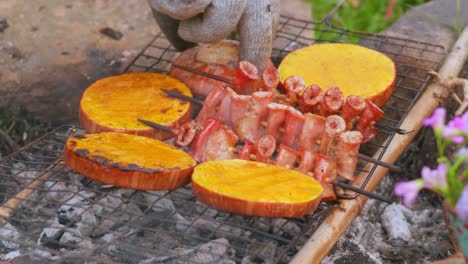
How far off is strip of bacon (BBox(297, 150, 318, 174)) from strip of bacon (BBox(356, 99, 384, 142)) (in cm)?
30

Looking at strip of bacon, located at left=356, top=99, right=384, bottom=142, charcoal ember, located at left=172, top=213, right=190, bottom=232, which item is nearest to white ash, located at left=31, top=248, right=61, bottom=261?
charcoal ember, located at left=172, top=213, right=190, bottom=232

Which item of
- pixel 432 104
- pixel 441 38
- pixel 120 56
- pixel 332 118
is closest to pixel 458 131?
pixel 332 118

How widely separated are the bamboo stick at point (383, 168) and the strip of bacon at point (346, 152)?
0.41 feet

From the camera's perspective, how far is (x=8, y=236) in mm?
2916

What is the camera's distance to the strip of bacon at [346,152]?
272cm

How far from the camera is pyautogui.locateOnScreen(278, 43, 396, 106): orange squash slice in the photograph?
3256 mm

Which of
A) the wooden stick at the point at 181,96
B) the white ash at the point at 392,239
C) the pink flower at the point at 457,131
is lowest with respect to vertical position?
the white ash at the point at 392,239

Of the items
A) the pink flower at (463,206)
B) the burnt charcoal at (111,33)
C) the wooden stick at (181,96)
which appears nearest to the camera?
the pink flower at (463,206)

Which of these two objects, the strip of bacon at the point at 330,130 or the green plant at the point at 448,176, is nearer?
the green plant at the point at 448,176

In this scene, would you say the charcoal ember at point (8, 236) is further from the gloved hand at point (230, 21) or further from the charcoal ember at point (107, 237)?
the gloved hand at point (230, 21)

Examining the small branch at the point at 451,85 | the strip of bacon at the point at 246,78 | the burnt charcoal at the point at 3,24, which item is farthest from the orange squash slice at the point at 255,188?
the burnt charcoal at the point at 3,24

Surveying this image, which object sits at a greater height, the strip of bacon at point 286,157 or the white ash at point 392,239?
the strip of bacon at point 286,157

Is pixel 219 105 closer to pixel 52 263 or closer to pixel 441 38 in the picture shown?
pixel 52 263

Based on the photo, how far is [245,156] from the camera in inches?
110
